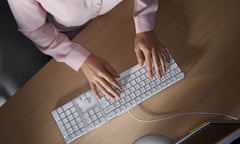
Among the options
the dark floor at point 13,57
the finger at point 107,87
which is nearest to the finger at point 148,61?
the finger at point 107,87

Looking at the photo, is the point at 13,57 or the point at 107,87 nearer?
the point at 107,87

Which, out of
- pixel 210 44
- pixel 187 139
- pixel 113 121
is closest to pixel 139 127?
pixel 113 121

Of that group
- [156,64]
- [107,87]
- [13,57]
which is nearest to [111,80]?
[107,87]

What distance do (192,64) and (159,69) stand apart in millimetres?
98

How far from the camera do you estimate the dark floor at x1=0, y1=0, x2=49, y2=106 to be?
100 cm

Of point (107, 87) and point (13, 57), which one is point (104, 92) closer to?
point (107, 87)

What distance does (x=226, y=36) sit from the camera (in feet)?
3.23

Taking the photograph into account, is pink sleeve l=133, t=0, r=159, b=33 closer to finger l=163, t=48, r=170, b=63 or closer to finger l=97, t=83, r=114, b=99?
finger l=163, t=48, r=170, b=63

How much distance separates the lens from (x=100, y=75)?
0.92 m

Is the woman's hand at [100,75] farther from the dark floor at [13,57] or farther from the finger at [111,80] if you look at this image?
the dark floor at [13,57]

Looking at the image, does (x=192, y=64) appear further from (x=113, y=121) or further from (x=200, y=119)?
(x=113, y=121)

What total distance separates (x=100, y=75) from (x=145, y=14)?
0.21m

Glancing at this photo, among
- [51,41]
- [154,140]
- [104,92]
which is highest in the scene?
[51,41]

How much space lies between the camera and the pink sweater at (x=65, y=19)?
88 cm
